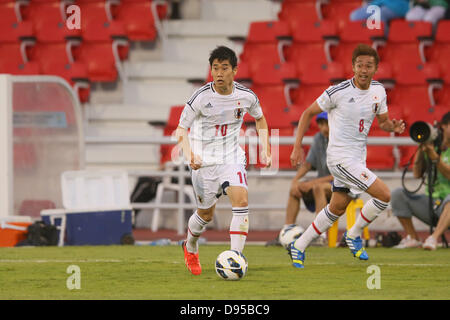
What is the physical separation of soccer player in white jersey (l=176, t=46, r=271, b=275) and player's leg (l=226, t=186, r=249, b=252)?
1 centimetres

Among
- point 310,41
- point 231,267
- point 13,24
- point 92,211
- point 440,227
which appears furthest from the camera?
point 13,24

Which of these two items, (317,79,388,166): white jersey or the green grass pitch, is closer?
the green grass pitch

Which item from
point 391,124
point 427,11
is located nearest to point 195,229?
point 391,124

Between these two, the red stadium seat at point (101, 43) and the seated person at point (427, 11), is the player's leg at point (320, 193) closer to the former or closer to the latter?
the seated person at point (427, 11)

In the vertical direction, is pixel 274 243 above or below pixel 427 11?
below

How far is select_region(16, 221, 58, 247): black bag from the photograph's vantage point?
1062 centimetres

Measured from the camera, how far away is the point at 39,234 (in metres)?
10.6

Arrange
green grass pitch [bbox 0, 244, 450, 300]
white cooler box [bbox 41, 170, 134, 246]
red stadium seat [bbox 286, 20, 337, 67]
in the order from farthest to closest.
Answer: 1. red stadium seat [bbox 286, 20, 337, 67]
2. white cooler box [bbox 41, 170, 134, 246]
3. green grass pitch [bbox 0, 244, 450, 300]

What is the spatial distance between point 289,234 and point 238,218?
3.22 meters

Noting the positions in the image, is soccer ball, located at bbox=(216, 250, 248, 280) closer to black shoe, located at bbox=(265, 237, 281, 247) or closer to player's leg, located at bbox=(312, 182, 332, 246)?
player's leg, located at bbox=(312, 182, 332, 246)

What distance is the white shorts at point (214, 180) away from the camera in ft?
23.6

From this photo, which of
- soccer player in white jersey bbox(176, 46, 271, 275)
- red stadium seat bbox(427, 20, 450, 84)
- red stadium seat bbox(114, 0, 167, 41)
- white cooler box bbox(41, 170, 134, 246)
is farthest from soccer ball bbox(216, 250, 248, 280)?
red stadium seat bbox(114, 0, 167, 41)

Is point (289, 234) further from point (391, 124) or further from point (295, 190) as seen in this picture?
point (391, 124)

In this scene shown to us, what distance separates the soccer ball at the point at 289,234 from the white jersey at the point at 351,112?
1971mm
